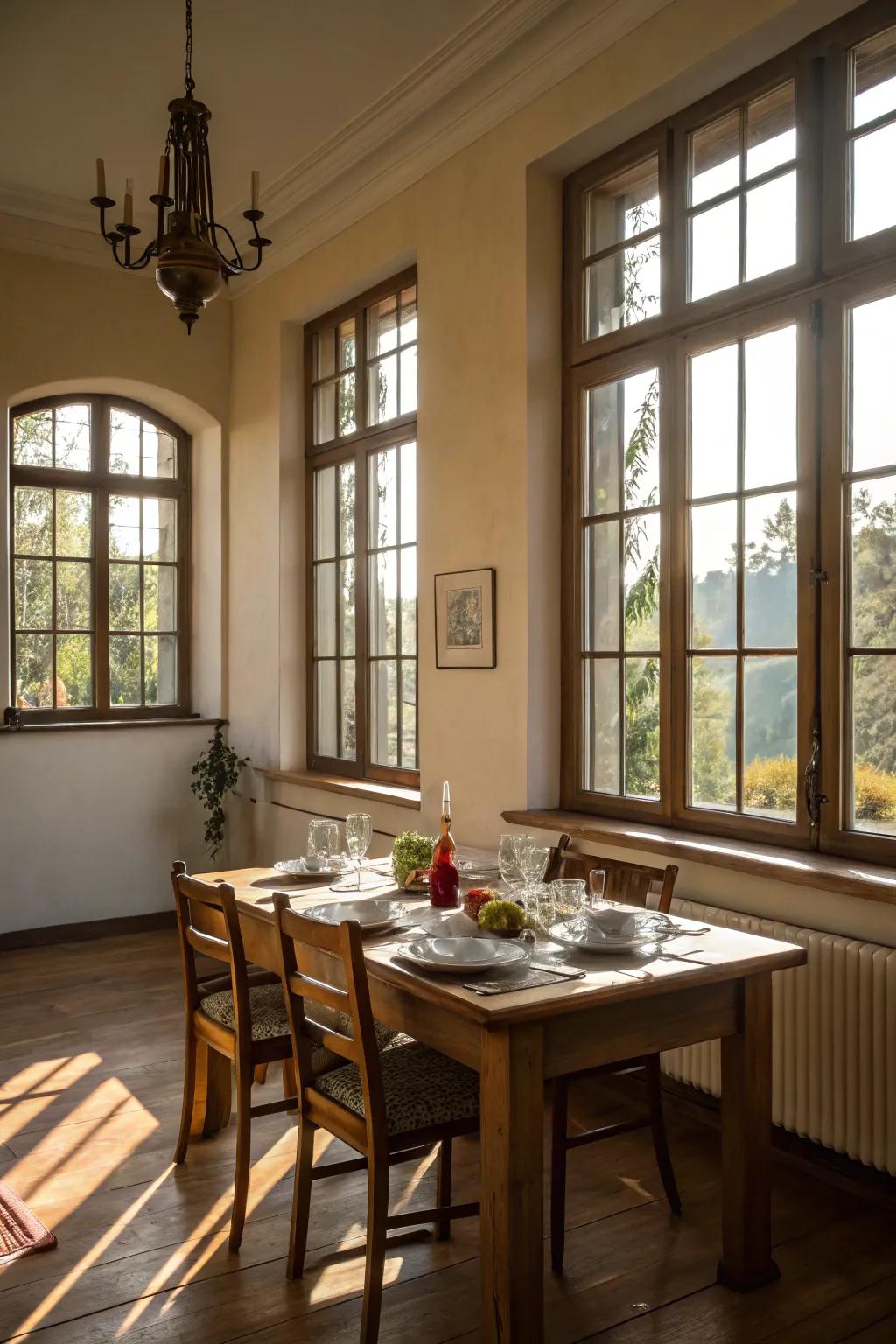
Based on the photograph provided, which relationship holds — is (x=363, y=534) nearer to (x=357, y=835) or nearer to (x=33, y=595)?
(x=33, y=595)

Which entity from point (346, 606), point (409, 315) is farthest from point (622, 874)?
point (409, 315)

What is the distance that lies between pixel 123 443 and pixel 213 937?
4192 millimetres

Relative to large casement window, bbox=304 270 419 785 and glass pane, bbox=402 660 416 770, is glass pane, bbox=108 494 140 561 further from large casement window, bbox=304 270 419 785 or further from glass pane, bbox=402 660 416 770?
glass pane, bbox=402 660 416 770

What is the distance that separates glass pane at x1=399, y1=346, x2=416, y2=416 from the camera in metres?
5.15

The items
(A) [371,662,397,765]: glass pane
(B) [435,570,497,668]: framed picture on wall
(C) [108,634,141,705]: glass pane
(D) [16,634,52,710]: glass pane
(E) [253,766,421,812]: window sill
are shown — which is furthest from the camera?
(C) [108,634,141,705]: glass pane

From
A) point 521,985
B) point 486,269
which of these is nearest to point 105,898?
point 486,269

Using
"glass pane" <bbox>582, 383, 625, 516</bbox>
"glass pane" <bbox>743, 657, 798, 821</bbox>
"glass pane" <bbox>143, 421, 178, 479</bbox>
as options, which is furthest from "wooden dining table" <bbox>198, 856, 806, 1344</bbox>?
"glass pane" <bbox>143, 421, 178, 479</bbox>

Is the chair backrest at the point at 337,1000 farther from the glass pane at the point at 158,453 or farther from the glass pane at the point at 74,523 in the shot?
the glass pane at the point at 158,453

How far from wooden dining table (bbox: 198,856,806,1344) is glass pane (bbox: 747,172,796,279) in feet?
6.76

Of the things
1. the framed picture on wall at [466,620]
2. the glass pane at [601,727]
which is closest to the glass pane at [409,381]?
the framed picture on wall at [466,620]

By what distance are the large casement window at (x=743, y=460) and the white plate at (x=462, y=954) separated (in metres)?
1.23

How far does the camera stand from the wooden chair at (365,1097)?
2336mm

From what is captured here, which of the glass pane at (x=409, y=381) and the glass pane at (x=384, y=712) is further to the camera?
the glass pane at (x=384, y=712)

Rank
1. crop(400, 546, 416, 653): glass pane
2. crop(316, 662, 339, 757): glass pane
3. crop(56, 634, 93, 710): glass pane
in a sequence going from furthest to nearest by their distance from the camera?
1. crop(56, 634, 93, 710): glass pane
2. crop(316, 662, 339, 757): glass pane
3. crop(400, 546, 416, 653): glass pane
